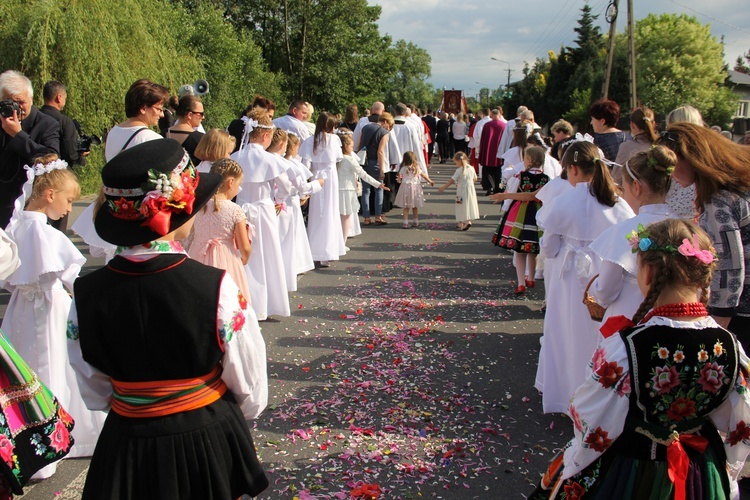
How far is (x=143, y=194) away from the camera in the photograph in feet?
7.39

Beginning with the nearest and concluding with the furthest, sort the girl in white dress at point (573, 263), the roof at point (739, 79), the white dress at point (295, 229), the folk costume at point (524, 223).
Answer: the girl in white dress at point (573, 263) → the white dress at point (295, 229) → the folk costume at point (524, 223) → the roof at point (739, 79)

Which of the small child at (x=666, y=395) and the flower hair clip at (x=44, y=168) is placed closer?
the small child at (x=666, y=395)

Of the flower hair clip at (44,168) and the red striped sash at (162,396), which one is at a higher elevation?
the flower hair clip at (44,168)

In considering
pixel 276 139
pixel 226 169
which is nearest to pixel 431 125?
pixel 276 139

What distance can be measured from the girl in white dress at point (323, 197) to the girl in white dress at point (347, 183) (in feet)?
3.06

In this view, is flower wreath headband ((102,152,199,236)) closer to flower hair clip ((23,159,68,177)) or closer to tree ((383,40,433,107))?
flower hair clip ((23,159,68,177))

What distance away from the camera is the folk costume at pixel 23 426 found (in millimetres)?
2697

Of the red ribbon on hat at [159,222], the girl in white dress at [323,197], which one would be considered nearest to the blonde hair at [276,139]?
the girl in white dress at [323,197]

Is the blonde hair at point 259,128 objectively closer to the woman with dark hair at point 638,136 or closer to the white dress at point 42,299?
the white dress at point 42,299

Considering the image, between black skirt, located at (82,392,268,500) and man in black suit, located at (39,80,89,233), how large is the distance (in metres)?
5.02

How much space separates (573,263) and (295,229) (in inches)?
170

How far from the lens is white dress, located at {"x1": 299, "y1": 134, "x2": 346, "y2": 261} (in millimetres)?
9180

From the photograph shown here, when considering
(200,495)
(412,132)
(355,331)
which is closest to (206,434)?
(200,495)

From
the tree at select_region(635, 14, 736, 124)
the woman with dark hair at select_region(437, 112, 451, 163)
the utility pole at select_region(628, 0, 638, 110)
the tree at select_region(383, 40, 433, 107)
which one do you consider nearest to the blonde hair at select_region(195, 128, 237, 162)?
the utility pole at select_region(628, 0, 638, 110)
